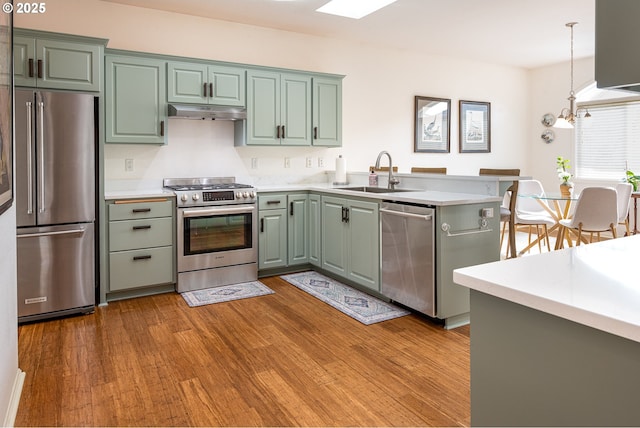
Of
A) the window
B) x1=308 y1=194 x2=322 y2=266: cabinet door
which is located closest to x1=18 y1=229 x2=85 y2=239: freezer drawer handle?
x1=308 y1=194 x2=322 y2=266: cabinet door

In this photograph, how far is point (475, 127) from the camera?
668 centimetres

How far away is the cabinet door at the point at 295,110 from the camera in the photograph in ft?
15.3

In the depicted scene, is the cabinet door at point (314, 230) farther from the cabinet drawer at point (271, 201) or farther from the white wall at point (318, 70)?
the white wall at point (318, 70)

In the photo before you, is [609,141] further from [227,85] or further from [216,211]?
[216,211]

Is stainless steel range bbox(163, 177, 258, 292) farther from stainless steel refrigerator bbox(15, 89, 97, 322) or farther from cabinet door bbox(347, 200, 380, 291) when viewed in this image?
cabinet door bbox(347, 200, 380, 291)

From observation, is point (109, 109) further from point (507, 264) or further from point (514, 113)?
point (514, 113)

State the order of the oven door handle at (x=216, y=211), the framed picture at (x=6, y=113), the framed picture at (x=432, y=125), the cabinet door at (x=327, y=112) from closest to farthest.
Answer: the framed picture at (x=6, y=113) < the oven door handle at (x=216, y=211) < the cabinet door at (x=327, y=112) < the framed picture at (x=432, y=125)

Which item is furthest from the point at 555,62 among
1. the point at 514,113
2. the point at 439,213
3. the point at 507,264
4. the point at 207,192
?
the point at 507,264

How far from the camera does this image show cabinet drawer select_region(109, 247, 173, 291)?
3.70 m

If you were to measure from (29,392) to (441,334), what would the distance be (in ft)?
7.82

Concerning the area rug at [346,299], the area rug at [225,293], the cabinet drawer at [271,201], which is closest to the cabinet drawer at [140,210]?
the area rug at [225,293]

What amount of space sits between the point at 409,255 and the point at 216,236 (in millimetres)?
1786

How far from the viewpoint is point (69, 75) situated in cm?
338

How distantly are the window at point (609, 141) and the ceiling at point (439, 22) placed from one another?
0.99m
